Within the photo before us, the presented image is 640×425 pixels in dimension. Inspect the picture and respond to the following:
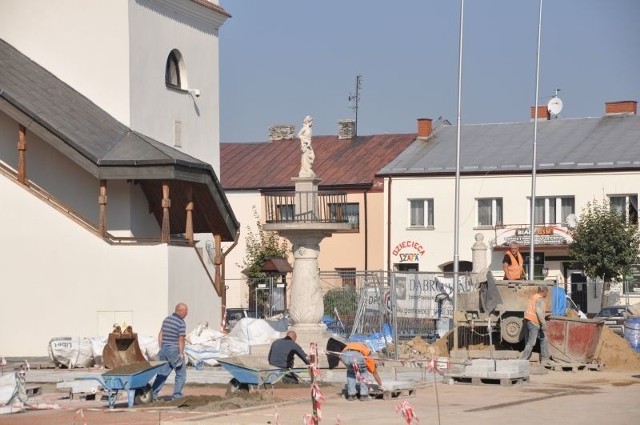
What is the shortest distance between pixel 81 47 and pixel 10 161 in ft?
13.2

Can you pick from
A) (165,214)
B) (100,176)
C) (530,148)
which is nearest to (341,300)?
(165,214)

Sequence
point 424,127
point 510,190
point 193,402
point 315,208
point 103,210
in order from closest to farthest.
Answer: point 193,402, point 315,208, point 103,210, point 510,190, point 424,127

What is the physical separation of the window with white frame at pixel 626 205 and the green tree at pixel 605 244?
0.59 m

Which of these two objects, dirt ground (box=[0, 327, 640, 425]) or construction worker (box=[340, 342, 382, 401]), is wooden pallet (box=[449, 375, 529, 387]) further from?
construction worker (box=[340, 342, 382, 401])

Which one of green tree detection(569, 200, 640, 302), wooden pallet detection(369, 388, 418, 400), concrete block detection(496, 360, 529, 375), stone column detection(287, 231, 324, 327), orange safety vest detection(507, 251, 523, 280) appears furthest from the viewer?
green tree detection(569, 200, 640, 302)

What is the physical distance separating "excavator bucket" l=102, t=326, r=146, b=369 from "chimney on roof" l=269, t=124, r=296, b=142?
48523 millimetres

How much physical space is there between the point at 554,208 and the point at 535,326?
35.5 meters

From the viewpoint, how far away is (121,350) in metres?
→ 30.5

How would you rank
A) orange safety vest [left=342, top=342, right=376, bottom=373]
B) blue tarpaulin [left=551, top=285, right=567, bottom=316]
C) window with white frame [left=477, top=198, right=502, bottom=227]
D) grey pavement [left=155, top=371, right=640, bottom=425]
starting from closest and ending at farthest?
grey pavement [left=155, top=371, right=640, bottom=425], orange safety vest [left=342, top=342, right=376, bottom=373], blue tarpaulin [left=551, top=285, right=567, bottom=316], window with white frame [left=477, top=198, right=502, bottom=227]

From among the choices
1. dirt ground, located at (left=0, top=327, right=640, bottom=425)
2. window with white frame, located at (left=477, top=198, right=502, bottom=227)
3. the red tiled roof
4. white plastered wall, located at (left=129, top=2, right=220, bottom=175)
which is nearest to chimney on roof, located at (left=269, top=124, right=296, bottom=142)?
the red tiled roof

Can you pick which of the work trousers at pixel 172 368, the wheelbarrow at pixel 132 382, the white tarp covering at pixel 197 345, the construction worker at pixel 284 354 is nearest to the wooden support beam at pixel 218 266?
the white tarp covering at pixel 197 345

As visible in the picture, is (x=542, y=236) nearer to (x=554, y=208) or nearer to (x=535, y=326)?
(x=554, y=208)

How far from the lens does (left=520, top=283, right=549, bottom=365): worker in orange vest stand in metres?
29.1

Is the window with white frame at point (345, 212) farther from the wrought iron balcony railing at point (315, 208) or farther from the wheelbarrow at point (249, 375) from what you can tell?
the wheelbarrow at point (249, 375)
